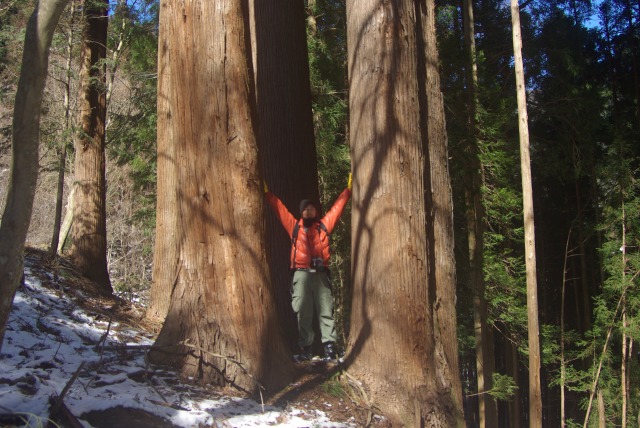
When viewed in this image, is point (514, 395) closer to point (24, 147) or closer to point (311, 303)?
point (311, 303)

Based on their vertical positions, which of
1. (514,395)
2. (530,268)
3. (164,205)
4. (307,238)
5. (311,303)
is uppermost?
(164,205)

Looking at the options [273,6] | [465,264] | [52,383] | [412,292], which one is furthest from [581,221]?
[52,383]

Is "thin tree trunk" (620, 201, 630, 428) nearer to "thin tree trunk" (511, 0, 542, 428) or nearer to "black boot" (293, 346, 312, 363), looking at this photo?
"thin tree trunk" (511, 0, 542, 428)

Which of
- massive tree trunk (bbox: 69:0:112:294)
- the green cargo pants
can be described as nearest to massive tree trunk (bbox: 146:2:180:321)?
massive tree trunk (bbox: 69:0:112:294)

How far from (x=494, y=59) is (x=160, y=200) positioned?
1227 centimetres

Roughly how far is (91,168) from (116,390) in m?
6.62

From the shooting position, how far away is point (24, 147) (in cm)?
312

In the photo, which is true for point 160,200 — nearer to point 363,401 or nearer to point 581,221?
point 363,401

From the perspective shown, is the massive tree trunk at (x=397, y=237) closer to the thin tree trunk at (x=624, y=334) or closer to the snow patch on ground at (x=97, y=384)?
the snow patch on ground at (x=97, y=384)

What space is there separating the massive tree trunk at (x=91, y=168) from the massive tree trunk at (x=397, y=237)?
5612 millimetres

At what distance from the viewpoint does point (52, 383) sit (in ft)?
13.5

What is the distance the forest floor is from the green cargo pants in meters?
0.64

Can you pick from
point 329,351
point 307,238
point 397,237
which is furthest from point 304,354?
point 397,237

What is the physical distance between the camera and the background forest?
13.2 meters
